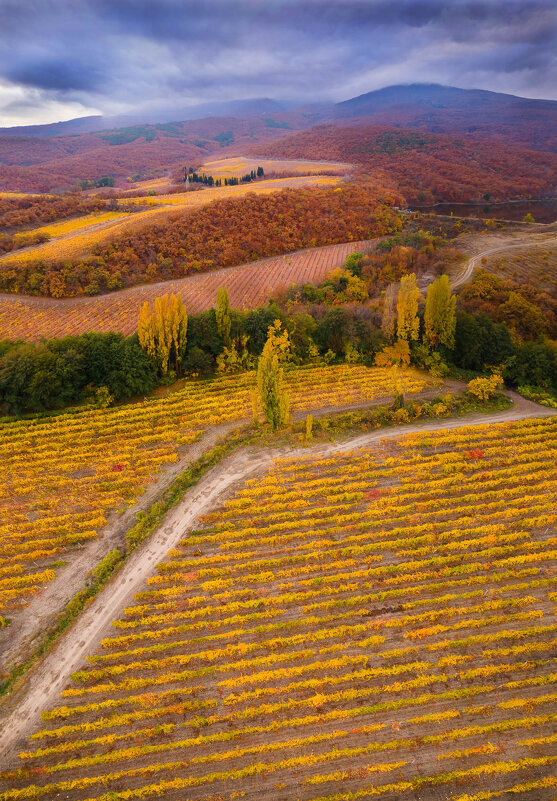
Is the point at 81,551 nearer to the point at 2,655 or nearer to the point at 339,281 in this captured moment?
the point at 2,655

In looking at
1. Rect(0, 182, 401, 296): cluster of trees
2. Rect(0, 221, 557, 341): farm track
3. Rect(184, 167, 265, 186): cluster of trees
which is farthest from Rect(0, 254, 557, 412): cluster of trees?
Rect(184, 167, 265, 186): cluster of trees

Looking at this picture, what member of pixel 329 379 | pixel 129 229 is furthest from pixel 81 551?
pixel 129 229

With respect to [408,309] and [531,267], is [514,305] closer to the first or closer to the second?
[408,309]

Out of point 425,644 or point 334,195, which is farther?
point 334,195

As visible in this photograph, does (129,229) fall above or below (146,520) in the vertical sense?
above

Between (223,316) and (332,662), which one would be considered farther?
(223,316)

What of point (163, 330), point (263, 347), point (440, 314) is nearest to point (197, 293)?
point (263, 347)
